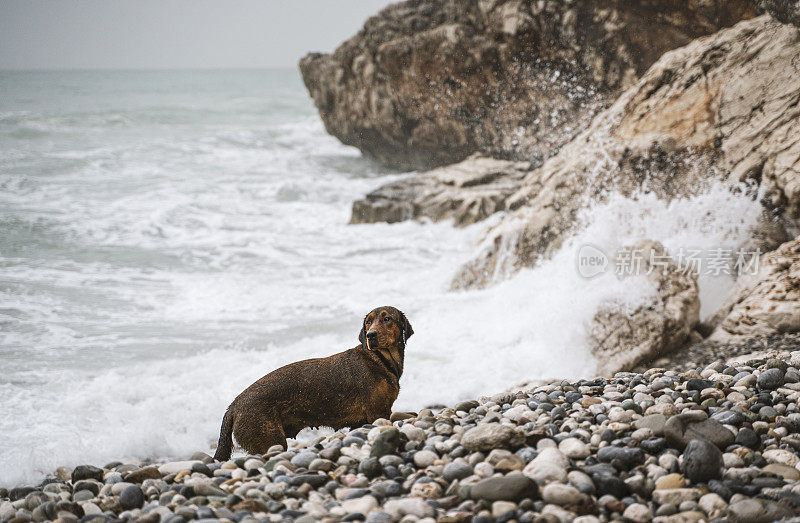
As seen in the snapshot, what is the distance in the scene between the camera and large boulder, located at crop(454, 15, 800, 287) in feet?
20.7

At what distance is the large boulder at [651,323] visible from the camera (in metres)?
5.05

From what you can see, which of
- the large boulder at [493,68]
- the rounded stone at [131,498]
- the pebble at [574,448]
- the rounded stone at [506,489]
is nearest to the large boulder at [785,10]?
the large boulder at [493,68]

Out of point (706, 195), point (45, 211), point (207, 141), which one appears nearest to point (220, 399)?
point (706, 195)

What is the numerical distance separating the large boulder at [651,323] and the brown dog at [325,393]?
8.37ft

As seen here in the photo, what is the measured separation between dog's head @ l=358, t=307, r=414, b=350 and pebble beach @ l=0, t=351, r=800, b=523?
0.39m

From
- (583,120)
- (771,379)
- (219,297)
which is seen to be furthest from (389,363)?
(583,120)

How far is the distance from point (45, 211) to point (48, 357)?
20.9 feet

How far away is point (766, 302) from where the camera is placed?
4977mm

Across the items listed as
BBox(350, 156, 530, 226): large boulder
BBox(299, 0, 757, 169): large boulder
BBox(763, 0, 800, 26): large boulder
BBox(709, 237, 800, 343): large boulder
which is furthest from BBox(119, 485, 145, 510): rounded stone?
BBox(299, 0, 757, 169): large boulder

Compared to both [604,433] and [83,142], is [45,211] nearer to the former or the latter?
[83,142]

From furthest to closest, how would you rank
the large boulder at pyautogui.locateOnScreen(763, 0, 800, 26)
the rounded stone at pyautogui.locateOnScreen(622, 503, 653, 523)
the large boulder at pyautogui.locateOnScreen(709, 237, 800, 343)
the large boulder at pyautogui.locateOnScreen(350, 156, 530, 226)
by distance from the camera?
the large boulder at pyautogui.locateOnScreen(350, 156, 530, 226) < the large boulder at pyautogui.locateOnScreen(763, 0, 800, 26) < the large boulder at pyautogui.locateOnScreen(709, 237, 800, 343) < the rounded stone at pyautogui.locateOnScreen(622, 503, 653, 523)

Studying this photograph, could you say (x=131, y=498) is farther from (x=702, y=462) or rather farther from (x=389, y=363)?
(x=702, y=462)

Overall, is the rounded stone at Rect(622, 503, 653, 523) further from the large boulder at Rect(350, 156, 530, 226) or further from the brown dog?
the large boulder at Rect(350, 156, 530, 226)

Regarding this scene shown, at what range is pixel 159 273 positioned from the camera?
906cm
